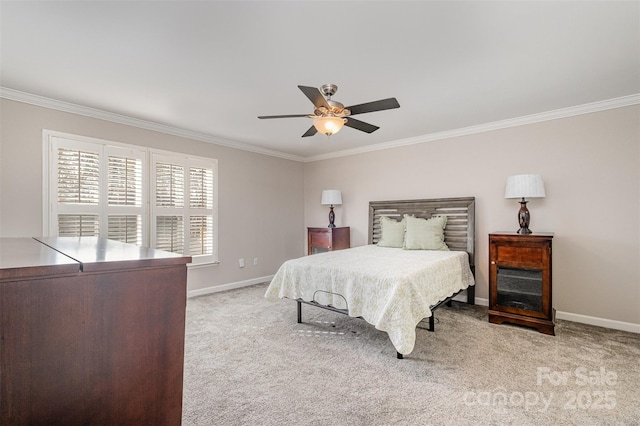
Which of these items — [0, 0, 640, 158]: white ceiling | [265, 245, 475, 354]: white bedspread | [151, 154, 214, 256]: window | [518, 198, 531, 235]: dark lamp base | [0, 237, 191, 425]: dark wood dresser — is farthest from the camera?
[151, 154, 214, 256]: window

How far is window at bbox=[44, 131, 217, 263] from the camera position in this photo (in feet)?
10.7

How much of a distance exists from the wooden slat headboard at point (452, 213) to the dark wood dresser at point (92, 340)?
3946 millimetres

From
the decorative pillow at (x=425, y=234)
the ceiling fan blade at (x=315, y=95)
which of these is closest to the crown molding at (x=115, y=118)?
the ceiling fan blade at (x=315, y=95)

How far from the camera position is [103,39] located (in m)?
2.09

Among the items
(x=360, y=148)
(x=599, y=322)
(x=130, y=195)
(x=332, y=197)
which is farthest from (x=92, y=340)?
(x=360, y=148)

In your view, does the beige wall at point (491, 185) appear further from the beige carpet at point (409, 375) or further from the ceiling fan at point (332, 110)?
the ceiling fan at point (332, 110)

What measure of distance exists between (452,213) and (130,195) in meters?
4.22

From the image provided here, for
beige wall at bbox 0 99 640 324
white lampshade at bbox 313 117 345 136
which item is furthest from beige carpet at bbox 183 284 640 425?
white lampshade at bbox 313 117 345 136

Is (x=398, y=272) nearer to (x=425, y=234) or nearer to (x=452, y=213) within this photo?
(x=425, y=234)

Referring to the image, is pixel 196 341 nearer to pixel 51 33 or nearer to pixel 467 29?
pixel 51 33

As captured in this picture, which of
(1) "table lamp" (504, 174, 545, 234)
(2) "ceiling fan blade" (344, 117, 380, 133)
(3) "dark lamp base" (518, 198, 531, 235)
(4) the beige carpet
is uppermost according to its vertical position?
(2) "ceiling fan blade" (344, 117, 380, 133)

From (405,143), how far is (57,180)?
14.5ft

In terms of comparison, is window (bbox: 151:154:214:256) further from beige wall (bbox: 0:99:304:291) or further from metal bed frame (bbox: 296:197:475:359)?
metal bed frame (bbox: 296:197:475:359)

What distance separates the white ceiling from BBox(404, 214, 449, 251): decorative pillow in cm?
141
